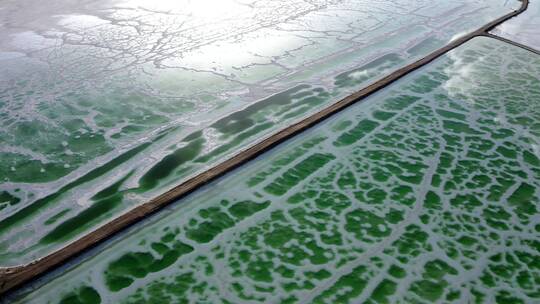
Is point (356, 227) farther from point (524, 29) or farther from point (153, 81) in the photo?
point (524, 29)

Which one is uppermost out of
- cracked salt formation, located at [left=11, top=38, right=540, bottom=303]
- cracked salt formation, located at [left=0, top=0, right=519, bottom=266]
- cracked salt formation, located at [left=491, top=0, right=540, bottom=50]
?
cracked salt formation, located at [left=0, top=0, right=519, bottom=266]

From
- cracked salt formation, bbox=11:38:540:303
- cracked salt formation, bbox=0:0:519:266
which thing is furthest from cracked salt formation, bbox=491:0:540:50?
cracked salt formation, bbox=11:38:540:303

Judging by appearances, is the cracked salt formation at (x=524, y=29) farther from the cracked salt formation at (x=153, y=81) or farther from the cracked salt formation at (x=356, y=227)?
the cracked salt formation at (x=356, y=227)

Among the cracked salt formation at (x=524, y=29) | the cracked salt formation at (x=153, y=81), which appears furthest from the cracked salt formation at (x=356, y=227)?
the cracked salt formation at (x=524, y=29)

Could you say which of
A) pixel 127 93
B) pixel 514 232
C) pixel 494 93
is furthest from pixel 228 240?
pixel 494 93

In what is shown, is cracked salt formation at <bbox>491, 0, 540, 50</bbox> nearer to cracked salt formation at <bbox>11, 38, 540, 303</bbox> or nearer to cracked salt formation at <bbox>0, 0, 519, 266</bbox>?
cracked salt formation at <bbox>0, 0, 519, 266</bbox>

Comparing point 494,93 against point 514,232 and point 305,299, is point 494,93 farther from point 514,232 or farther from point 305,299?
point 305,299
